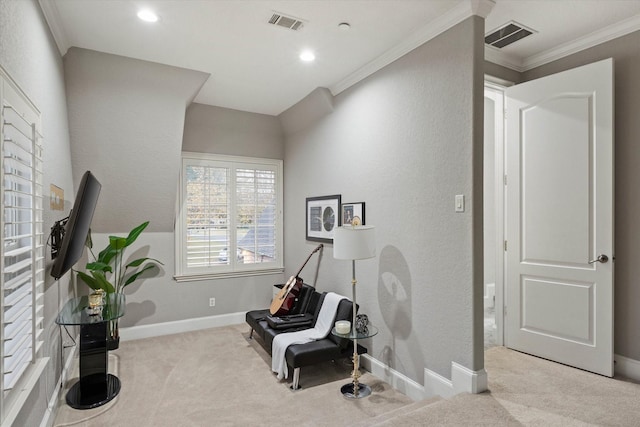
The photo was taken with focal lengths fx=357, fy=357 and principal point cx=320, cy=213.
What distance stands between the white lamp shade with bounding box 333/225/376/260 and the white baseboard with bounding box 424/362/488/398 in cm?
99

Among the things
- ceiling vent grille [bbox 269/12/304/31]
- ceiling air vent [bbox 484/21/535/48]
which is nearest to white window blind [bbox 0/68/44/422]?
ceiling vent grille [bbox 269/12/304/31]

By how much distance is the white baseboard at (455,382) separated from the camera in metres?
2.35

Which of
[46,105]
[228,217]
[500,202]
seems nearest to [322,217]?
[228,217]

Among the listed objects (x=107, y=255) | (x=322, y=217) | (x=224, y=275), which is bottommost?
(x=224, y=275)

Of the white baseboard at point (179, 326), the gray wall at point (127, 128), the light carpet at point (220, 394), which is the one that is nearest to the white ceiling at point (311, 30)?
the gray wall at point (127, 128)

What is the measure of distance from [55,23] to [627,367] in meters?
4.97

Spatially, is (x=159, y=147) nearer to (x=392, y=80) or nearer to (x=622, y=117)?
(x=392, y=80)

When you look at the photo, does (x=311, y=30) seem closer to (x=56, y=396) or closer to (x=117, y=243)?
(x=117, y=243)

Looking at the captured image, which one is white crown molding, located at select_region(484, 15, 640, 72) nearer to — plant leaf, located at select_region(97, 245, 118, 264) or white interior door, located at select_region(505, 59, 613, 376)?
white interior door, located at select_region(505, 59, 613, 376)

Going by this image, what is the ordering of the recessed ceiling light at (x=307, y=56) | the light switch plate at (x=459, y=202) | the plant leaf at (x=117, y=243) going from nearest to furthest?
the light switch plate at (x=459, y=202), the recessed ceiling light at (x=307, y=56), the plant leaf at (x=117, y=243)

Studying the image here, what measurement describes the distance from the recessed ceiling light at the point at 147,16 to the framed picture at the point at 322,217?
2.25m

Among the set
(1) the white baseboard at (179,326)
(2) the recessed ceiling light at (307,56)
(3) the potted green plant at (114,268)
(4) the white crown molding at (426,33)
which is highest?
(2) the recessed ceiling light at (307,56)

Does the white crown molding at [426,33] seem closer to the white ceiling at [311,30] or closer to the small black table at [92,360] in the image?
the white ceiling at [311,30]

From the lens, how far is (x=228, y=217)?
4.74 meters
